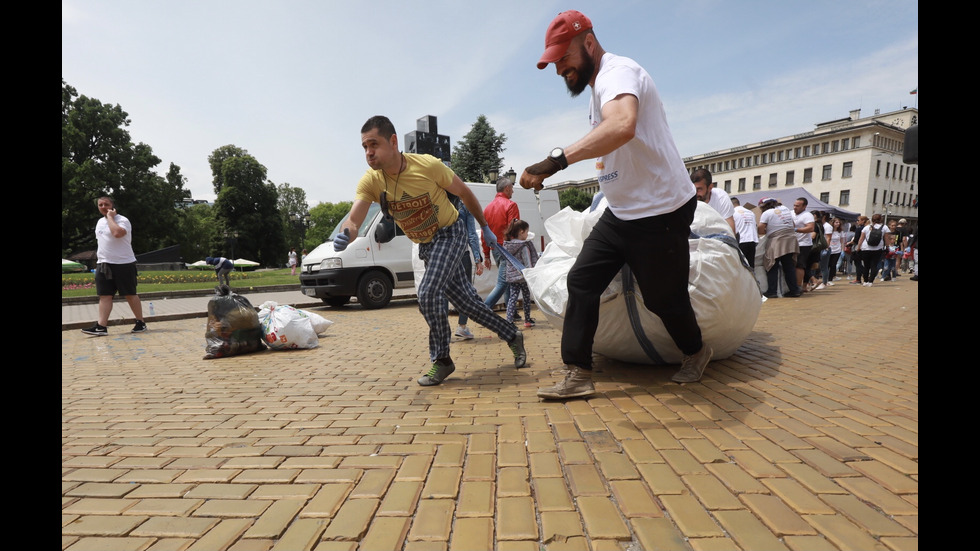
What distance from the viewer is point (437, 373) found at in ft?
11.7

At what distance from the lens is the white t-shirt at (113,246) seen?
Result: 275 inches

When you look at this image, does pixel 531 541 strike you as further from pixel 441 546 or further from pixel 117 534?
pixel 117 534

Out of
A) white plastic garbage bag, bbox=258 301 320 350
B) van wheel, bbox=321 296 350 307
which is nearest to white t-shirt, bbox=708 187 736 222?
white plastic garbage bag, bbox=258 301 320 350

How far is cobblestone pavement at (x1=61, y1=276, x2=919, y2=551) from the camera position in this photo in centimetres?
160

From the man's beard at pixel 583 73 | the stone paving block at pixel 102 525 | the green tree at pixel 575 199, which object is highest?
the green tree at pixel 575 199

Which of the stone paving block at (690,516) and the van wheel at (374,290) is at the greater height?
the van wheel at (374,290)

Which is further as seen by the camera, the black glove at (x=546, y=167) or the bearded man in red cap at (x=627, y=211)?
the bearded man in red cap at (x=627, y=211)

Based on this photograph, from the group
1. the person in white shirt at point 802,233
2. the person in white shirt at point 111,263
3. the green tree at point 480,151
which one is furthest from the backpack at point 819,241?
the green tree at point 480,151

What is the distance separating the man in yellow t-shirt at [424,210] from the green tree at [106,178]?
39962 mm

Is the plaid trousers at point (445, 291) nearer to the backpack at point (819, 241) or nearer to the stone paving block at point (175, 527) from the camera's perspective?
the stone paving block at point (175, 527)

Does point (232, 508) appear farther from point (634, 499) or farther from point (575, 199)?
point (575, 199)

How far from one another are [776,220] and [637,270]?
7.33m

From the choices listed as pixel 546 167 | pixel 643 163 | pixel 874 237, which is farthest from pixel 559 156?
pixel 874 237
